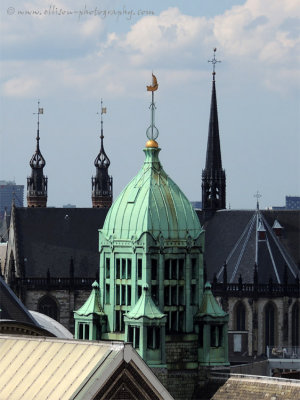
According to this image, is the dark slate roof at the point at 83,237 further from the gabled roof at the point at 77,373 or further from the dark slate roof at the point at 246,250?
the gabled roof at the point at 77,373

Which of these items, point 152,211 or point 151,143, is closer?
point 152,211

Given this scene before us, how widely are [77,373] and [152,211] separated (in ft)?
37.5

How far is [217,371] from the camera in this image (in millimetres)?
60625

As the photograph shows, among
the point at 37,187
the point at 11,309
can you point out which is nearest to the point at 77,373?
the point at 11,309

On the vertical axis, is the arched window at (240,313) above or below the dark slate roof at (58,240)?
below

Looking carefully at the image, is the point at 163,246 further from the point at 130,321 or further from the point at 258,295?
the point at 258,295

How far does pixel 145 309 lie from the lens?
2338 inches

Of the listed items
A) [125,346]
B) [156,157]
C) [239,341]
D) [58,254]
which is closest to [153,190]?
[156,157]

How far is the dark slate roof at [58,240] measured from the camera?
481 feet

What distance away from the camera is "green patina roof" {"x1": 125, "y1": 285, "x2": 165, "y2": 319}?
59.3 metres

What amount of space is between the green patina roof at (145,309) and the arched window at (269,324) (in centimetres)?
7936

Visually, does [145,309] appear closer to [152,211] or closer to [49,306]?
[152,211]

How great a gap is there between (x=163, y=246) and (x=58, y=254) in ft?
285

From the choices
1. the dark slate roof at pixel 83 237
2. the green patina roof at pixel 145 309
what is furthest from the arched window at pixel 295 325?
the green patina roof at pixel 145 309
